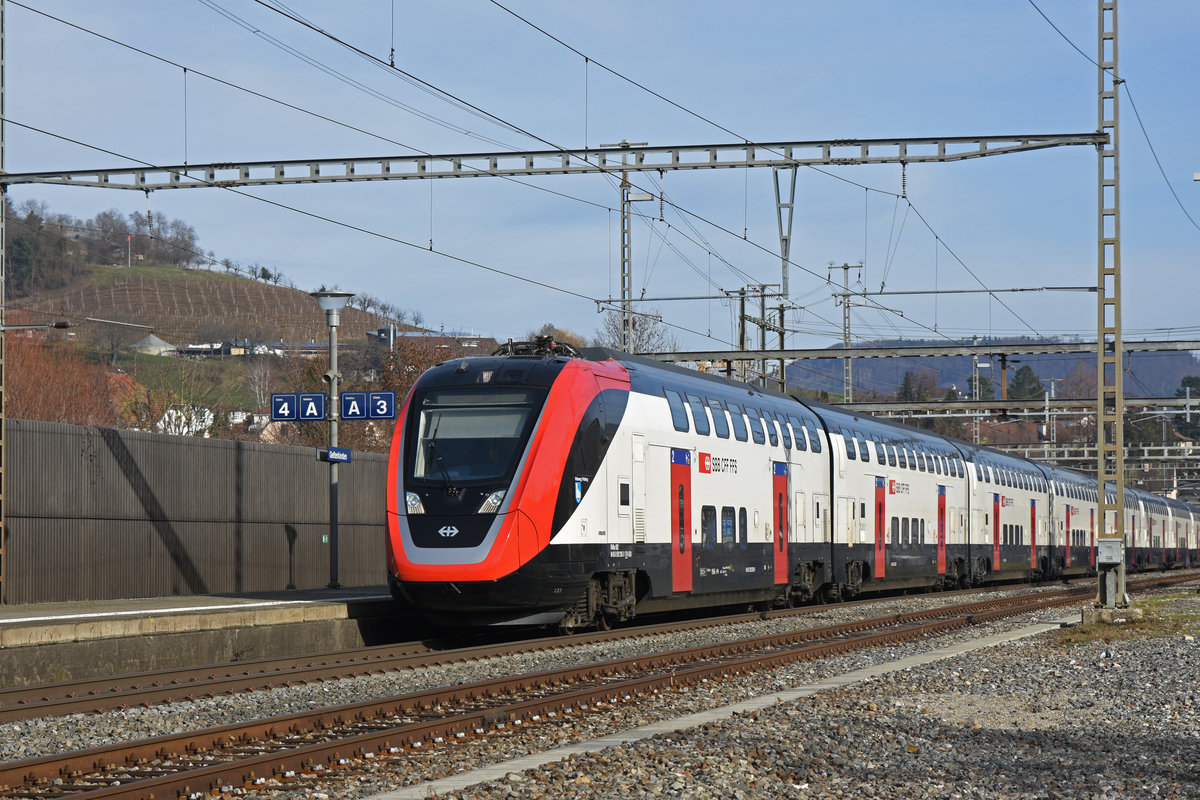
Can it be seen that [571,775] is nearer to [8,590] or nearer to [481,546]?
[481,546]

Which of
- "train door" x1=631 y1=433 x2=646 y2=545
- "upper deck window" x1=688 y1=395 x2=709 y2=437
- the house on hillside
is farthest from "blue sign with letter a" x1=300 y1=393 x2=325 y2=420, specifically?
the house on hillside

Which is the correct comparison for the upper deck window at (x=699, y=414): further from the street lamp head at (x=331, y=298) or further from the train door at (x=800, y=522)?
the street lamp head at (x=331, y=298)

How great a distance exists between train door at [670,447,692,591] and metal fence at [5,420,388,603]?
9.30 metres

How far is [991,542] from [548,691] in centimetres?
3106

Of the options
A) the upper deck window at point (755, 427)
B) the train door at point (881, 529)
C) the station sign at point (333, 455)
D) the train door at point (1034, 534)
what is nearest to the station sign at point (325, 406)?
the station sign at point (333, 455)

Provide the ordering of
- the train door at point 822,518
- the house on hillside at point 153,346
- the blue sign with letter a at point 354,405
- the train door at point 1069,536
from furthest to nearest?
the house on hillside at point 153,346 → the train door at point 1069,536 → the train door at point 822,518 → the blue sign with letter a at point 354,405

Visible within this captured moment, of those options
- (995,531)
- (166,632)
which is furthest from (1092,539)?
(166,632)

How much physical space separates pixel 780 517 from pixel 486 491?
977 centimetres

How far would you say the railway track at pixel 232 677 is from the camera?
12700mm

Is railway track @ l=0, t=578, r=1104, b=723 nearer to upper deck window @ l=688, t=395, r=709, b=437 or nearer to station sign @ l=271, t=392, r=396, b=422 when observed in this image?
upper deck window @ l=688, t=395, r=709, b=437

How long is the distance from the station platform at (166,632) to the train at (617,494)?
138 cm

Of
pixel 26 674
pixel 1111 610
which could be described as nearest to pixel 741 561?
pixel 1111 610

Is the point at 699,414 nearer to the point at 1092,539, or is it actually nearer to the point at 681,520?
the point at 681,520

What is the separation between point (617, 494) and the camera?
→ 20047mm
